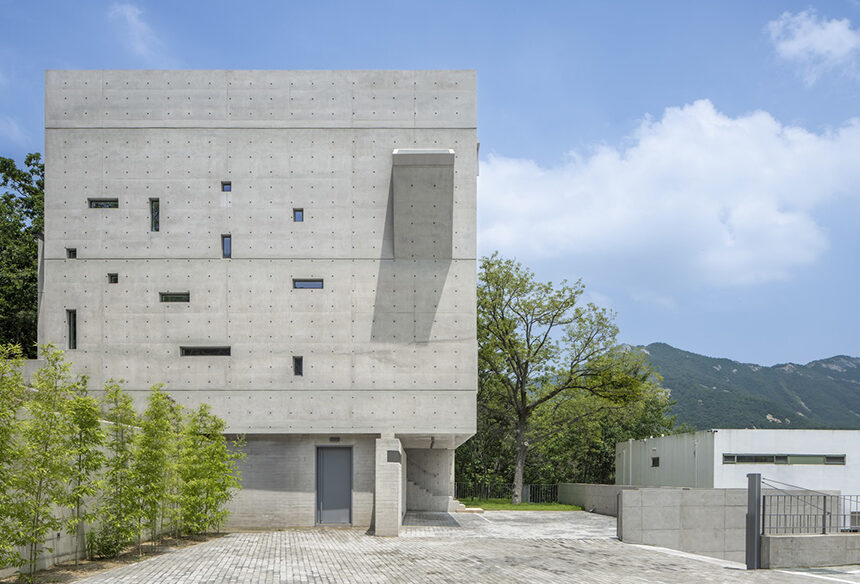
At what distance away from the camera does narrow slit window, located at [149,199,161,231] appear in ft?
83.0

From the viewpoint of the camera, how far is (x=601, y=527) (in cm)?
2716

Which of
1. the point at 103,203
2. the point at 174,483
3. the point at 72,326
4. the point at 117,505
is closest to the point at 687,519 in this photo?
the point at 174,483

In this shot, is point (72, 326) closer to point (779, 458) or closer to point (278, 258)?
point (278, 258)

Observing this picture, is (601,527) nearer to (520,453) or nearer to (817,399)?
(520,453)

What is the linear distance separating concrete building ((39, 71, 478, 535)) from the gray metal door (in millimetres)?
66

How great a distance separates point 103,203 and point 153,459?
36.4ft

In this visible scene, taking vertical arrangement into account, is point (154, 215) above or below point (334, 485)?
above

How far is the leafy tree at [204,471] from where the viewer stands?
20.7m

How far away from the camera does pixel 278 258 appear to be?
25266 mm

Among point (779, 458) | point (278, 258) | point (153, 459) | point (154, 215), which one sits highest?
point (154, 215)

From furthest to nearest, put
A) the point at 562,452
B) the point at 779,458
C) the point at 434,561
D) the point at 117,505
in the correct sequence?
1. the point at 562,452
2. the point at 779,458
3. the point at 434,561
4. the point at 117,505

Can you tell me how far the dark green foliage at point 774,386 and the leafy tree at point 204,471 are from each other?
110292mm

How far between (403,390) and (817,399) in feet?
561

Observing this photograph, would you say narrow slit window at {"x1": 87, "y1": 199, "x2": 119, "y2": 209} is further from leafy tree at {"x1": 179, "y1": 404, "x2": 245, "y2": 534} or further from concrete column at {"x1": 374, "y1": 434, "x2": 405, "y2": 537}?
concrete column at {"x1": 374, "y1": 434, "x2": 405, "y2": 537}
